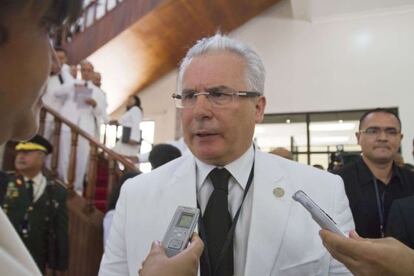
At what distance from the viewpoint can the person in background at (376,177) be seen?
84.8 inches

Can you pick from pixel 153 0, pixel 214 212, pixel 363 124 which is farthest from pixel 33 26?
pixel 153 0

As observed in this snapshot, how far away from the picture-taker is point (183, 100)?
4.65 ft

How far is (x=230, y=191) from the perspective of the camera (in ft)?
4.33

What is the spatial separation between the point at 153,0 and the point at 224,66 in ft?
19.3

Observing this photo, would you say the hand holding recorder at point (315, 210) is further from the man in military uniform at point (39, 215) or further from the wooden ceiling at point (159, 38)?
the wooden ceiling at point (159, 38)

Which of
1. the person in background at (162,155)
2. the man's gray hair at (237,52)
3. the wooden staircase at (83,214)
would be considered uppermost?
the man's gray hair at (237,52)

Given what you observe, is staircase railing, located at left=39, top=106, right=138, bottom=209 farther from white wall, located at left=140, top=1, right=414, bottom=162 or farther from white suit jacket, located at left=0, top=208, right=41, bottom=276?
white wall, located at left=140, top=1, right=414, bottom=162

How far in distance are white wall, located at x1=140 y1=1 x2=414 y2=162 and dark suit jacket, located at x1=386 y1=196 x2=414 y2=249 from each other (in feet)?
19.5

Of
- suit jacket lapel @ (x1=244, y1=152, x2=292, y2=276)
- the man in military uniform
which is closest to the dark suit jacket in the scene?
suit jacket lapel @ (x1=244, y1=152, x2=292, y2=276)

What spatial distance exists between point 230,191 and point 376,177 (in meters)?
1.37

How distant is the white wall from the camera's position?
24.4ft

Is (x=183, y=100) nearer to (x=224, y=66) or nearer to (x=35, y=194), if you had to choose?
(x=224, y=66)

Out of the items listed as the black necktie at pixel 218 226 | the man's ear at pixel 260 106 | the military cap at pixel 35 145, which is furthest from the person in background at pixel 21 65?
the military cap at pixel 35 145

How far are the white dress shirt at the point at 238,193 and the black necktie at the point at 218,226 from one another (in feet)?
0.16
